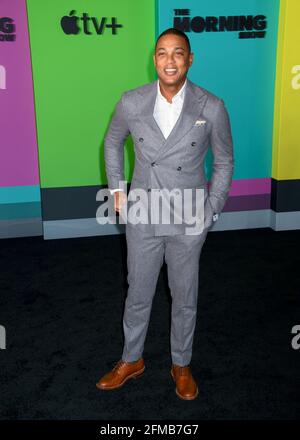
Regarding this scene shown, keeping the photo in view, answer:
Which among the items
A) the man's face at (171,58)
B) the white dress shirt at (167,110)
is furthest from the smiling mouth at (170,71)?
the white dress shirt at (167,110)

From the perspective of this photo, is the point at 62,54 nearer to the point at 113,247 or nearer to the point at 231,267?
the point at 113,247

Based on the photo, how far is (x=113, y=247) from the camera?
4.50 meters

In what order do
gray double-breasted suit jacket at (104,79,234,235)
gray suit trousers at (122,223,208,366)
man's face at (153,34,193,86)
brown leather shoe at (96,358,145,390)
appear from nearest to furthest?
1. man's face at (153,34,193,86)
2. gray double-breasted suit jacket at (104,79,234,235)
3. gray suit trousers at (122,223,208,366)
4. brown leather shoe at (96,358,145,390)

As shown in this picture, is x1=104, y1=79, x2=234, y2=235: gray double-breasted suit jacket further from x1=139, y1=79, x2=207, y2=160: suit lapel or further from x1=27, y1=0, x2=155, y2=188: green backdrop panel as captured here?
x1=27, y1=0, x2=155, y2=188: green backdrop panel

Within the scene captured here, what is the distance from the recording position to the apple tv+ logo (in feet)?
14.0

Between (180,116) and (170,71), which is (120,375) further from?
(170,71)

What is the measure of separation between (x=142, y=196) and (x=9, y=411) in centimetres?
118

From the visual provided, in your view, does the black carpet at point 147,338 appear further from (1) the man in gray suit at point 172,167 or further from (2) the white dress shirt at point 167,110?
(2) the white dress shirt at point 167,110

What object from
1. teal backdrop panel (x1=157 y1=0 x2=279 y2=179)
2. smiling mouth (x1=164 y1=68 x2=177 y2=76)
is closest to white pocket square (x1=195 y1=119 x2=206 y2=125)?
smiling mouth (x1=164 y1=68 x2=177 y2=76)

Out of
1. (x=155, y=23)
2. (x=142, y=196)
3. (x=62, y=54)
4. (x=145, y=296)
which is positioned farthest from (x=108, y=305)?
(x=155, y=23)

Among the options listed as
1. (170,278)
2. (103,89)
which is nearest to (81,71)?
(103,89)

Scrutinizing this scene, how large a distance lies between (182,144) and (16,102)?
2.86 metres

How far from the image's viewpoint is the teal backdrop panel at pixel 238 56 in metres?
4.36

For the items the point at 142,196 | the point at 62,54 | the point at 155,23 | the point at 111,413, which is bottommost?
the point at 111,413
